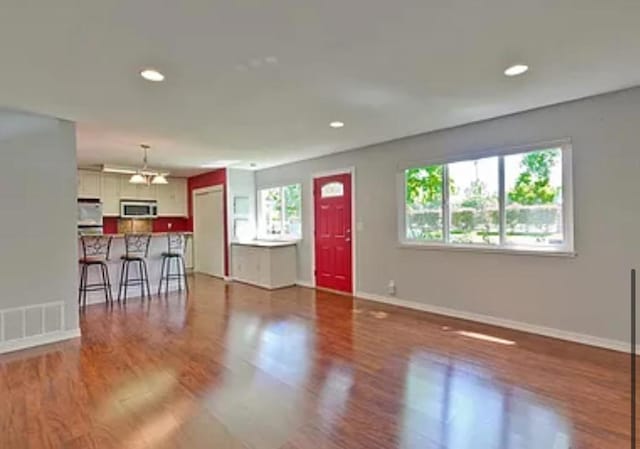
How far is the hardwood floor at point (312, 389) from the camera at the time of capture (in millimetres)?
2182

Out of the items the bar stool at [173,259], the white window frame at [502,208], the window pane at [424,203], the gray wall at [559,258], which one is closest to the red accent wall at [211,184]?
the bar stool at [173,259]

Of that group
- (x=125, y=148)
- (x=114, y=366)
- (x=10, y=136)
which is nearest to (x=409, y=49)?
(x=114, y=366)

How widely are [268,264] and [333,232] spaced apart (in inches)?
52.6

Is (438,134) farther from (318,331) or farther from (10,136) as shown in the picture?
(10,136)

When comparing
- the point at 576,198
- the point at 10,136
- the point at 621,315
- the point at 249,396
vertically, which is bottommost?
the point at 249,396

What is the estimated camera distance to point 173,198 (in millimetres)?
9195

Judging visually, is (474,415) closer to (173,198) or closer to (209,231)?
(209,231)

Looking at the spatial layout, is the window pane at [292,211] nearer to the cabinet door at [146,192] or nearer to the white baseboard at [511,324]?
the white baseboard at [511,324]

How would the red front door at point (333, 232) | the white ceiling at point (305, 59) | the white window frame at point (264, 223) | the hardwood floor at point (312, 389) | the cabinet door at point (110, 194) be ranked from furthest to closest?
1. the cabinet door at point (110, 194)
2. the white window frame at point (264, 223)
3. the red front door at point (333, 232)
4. the hardwood floor at point (312, 389)
5. the white ceiling at point (305, 59)

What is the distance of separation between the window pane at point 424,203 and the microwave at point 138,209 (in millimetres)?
6159

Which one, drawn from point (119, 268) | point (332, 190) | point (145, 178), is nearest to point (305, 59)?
point (332, 190)

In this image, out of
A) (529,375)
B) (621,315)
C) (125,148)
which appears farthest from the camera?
(125,148)

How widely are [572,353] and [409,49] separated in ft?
9.84

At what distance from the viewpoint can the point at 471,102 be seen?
3723mm
